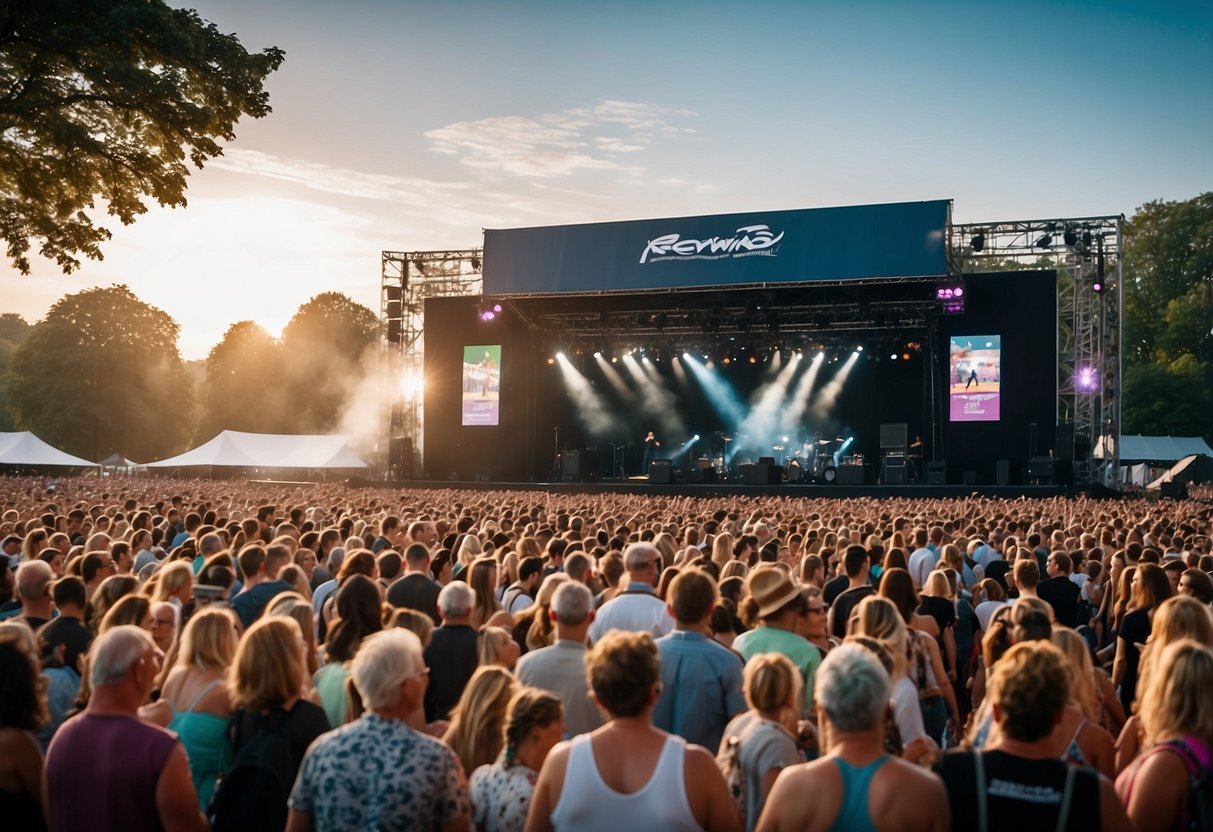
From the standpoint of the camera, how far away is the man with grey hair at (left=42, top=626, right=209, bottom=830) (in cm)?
329

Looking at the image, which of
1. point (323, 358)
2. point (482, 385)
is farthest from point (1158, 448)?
point (323, 358)

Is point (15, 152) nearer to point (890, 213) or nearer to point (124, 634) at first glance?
point (124, 634)

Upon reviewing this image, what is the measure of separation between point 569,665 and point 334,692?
96 cm

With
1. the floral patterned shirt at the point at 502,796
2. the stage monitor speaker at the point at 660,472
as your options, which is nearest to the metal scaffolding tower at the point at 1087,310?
the stage monitor speaker at the point at 660,472

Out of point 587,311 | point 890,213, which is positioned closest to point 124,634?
point 890,213

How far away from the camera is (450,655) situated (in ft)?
17.0

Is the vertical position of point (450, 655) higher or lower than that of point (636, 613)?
lower

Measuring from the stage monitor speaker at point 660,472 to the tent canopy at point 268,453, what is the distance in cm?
1849

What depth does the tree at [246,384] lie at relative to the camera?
219 feet

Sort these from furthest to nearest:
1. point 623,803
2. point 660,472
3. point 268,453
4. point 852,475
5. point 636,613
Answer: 1. point 268,453
2. point 660,472
3. point 852,475
4. point 636,613
5. point 623,803

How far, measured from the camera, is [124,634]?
139 inches

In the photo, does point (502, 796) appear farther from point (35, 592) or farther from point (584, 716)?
point (35, 592)

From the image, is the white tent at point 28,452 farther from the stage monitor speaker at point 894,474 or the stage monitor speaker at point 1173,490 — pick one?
the stage monitor speaker at point 1173,490

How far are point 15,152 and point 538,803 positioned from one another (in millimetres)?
11991
